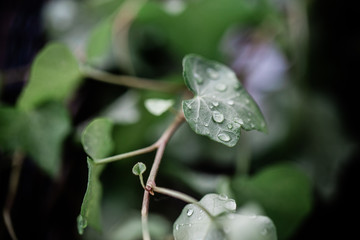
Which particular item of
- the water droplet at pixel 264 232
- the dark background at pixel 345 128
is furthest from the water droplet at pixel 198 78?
the dark background at pixel 345 128

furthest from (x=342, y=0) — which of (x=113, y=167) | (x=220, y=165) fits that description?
(x=113, y=167)

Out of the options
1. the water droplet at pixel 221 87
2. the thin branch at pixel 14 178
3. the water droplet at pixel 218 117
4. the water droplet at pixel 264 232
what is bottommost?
the thin branch at pixel 14 178

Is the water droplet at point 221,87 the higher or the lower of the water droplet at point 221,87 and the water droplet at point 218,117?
the lower

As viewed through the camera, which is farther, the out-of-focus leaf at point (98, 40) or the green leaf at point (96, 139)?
the out-of-focus leaf at point (98, 40)

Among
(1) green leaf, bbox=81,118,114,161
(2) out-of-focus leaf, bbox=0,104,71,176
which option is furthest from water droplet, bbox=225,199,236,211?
(2) out-of-focus leaf, bbox=0,104,71,176

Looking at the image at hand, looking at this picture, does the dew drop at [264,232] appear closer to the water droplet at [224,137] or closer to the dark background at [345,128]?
the water droplet at [224,137]

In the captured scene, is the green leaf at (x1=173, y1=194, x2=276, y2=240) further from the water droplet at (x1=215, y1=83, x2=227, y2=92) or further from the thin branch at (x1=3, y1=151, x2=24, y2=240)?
the thin branch at (x1=3, y1=151, x2=24, y2=240)

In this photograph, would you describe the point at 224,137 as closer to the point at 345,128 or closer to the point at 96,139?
the point at 96,139
